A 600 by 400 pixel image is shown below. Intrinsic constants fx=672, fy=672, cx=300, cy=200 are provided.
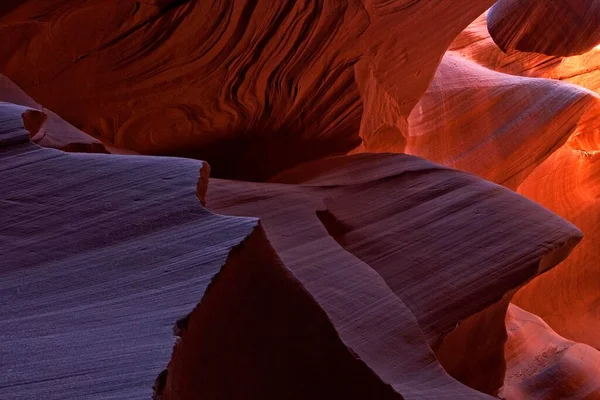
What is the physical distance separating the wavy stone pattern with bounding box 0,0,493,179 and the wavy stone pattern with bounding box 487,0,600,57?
2.15m

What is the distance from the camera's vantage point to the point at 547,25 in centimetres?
669

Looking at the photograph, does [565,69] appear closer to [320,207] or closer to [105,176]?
[320,207]

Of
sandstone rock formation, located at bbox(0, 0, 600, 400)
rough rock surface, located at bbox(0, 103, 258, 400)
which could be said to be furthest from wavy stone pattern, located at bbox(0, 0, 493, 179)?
rough rock surface, located at bbox(0, 103, 258, 400)

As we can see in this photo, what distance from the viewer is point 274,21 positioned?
3.99 meters

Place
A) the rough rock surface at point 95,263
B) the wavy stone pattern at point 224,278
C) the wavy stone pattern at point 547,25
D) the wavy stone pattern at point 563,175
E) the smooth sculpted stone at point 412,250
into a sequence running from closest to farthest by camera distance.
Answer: the rough rock surface at point 95,263
the wavy stone pattern at point 224,278
the smooth sculpted stone at point 412,250
the wavy stone pattern at point 547,25
the wavy stone pattern at point 563,175

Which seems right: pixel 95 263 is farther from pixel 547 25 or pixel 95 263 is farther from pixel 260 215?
pixel 547 25

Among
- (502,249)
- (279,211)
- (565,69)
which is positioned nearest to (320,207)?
(279,211)

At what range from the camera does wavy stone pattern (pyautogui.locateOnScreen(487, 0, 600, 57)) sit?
6535 millimetres

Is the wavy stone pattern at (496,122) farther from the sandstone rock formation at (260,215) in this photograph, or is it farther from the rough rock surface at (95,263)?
the rough rock surface at (95,263)

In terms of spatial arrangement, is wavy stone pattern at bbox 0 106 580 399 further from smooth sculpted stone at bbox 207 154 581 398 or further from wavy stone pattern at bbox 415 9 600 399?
wavy stone pattern at bbox 415 9 600 399

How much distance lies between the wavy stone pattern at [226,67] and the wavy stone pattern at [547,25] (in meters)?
2.15

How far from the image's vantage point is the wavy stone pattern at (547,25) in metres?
6.54

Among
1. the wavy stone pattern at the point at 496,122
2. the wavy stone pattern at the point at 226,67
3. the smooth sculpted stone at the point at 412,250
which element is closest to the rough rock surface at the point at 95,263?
the smooth sculpted stone at the point at 412,250

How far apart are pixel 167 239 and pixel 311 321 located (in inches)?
28.2
